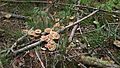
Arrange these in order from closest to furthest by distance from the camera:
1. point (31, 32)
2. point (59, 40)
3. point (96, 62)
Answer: point (96, 62) → point (59, 40) → point (31, 32)

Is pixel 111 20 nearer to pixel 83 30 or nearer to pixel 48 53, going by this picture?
pixel 83 30

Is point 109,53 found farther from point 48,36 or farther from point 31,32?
point 31,32

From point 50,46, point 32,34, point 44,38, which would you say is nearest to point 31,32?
point 32,34

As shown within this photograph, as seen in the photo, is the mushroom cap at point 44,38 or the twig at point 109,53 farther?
the mushroom cap at point 44,38

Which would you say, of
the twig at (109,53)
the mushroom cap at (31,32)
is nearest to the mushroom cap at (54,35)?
the mushroom cap at (31,32)

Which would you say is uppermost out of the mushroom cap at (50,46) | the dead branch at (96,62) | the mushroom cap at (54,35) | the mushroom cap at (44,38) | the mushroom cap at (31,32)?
the mushroom cap at (31,32)

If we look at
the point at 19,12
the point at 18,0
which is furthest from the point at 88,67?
the point at 18,0

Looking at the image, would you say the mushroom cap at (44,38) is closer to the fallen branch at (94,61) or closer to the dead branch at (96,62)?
the fallen branch at (94,61)

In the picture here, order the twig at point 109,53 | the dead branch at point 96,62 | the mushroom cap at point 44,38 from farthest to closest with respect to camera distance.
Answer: the mushroom cap at point 44,38, the twig at point 109,53, the dead branch at point 96,62
